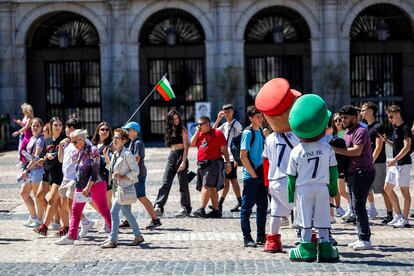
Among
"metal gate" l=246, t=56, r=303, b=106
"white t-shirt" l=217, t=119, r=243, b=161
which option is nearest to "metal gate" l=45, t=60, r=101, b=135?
"metal gate" l=246, t=56, r=303, b=106

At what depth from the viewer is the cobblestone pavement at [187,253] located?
1085cm

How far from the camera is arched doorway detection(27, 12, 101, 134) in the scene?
134ft

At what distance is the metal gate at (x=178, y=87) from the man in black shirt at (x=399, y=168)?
26.4 meters

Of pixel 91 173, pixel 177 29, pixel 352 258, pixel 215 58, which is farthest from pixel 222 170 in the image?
pixel 177 29

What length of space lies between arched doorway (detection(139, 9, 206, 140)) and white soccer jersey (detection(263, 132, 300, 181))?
28.7 m

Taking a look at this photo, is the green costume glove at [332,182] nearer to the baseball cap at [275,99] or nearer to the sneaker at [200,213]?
the baseball cap at [275,99]

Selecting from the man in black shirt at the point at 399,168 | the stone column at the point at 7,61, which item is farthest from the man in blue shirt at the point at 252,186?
the stone column at the point at 7,61

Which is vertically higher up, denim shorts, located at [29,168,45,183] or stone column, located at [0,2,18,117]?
stone column, located at [0,2,18,117]

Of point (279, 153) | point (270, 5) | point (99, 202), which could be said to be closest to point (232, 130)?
point (99, 202)

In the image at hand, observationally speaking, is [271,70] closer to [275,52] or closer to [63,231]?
[275,52]

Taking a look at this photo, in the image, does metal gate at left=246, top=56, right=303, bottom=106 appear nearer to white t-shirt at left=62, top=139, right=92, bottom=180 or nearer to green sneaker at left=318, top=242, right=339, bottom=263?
white t-shirt at left=62, top=139, right=92, bottom=180

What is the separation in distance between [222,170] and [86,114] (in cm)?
2569

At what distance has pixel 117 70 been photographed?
38.4 metres

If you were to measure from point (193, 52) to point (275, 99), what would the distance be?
2955 centimetres
